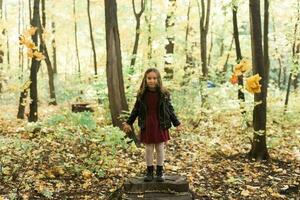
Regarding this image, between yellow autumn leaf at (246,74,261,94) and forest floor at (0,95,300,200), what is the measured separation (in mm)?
1738

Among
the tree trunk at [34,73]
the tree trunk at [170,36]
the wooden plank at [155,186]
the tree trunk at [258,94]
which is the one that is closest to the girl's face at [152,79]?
the wooden plank at [155,186]

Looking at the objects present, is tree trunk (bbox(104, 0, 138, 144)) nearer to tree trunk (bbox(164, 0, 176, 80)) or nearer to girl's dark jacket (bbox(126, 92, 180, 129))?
girl's dark jacket (bbox(126, 92, 180, 129))

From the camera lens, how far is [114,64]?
34.0 ft

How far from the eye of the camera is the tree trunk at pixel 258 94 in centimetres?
911

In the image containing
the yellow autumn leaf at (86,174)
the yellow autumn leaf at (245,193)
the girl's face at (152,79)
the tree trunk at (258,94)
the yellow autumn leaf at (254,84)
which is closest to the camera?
the girl's face at (152,79)

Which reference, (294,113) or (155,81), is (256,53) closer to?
(155,81)

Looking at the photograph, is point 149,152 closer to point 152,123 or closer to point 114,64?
point 152,123

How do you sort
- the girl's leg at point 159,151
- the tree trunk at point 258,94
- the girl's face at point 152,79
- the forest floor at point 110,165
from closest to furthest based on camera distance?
the girl's face at point 152,79
the girl's leg at point 159,151
the forest floor at point 110,165
the tree trunk at point 258,94

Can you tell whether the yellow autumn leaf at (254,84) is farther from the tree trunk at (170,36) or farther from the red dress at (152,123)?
the tree trunk at (170,36)

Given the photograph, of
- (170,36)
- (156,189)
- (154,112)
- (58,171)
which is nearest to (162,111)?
(154,112)

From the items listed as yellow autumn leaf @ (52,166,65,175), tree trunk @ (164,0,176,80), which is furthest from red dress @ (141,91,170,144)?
tree trunk @ (164,0,176,80)

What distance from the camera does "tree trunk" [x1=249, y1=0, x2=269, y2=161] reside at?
359 inches

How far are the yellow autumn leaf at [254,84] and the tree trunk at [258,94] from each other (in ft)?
0.87

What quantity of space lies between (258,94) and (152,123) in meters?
3.94
